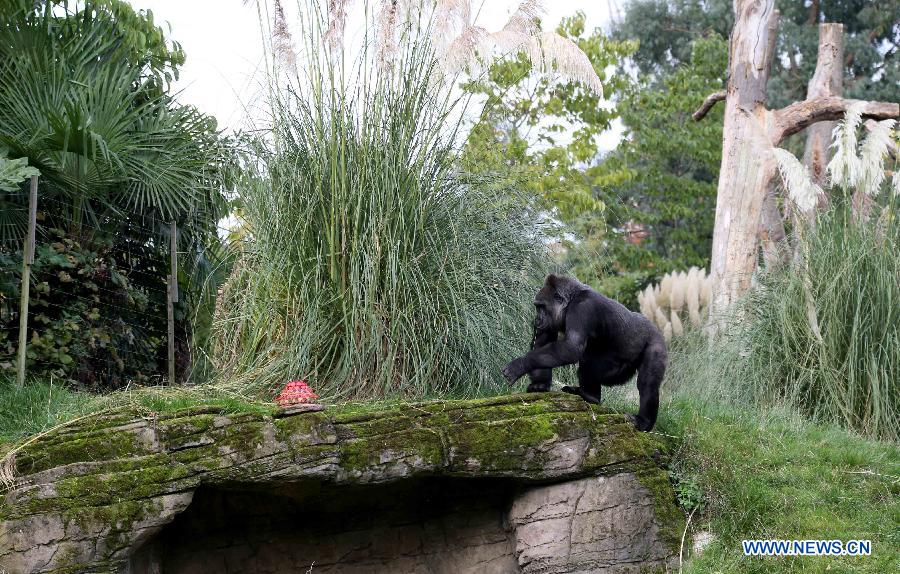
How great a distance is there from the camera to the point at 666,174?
771 inches

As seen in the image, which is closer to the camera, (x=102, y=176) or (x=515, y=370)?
(x=515, y=370)

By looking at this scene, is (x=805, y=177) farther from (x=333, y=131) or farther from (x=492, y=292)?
(x=333, y=131)

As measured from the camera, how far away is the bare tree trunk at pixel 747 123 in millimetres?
10289

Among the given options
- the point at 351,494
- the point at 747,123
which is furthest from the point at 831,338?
the point at 747,123

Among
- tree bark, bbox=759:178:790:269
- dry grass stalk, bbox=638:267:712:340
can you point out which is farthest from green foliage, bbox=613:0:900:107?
dry grass stalk, bbox=638:267:712:340

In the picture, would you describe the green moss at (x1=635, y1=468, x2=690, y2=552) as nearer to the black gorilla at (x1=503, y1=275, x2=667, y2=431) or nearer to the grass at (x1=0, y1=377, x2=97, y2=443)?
the black gorilla at (x1=503, y1=275, x2=667, y2=431)

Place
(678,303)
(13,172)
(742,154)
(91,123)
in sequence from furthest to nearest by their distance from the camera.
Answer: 1. (678,303)
2. (742,154)
3. (91,123)
4. (13,172)

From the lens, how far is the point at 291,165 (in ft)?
20.8

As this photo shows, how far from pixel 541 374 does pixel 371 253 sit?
1.31 metres

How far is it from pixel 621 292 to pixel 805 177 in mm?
10233

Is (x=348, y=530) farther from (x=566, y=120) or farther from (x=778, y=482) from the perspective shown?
(x=566, y=120)

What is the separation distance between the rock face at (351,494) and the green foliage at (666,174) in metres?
11.6

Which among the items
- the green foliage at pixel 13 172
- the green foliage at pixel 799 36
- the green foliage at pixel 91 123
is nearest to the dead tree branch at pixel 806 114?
the green foliage at pixel 91 123

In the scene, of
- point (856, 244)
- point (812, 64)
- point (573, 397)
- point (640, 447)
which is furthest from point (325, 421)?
point (812, 64)
